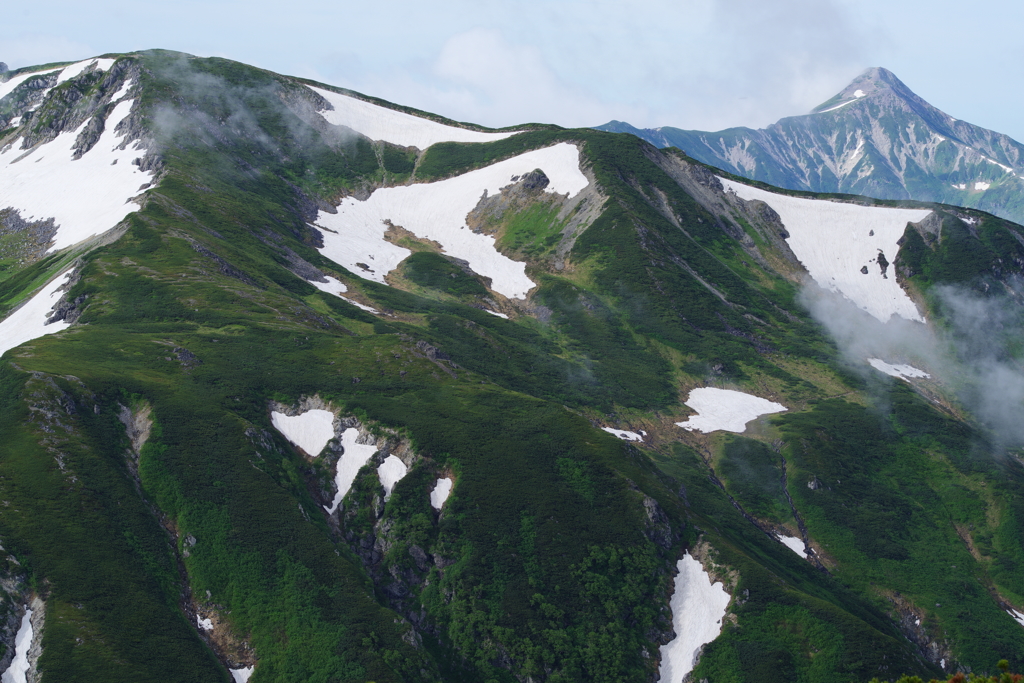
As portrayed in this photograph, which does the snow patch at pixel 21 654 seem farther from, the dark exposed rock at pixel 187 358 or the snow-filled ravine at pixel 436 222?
the snow-filled ravine at pixel 436 222

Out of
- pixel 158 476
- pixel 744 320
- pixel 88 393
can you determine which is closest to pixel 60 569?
pixel 158 476

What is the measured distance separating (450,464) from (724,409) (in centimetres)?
7043

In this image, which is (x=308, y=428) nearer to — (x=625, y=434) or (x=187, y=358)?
(x=187, y=358)

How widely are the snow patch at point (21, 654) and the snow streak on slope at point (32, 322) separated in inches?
2023

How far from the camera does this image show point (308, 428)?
8406 cm

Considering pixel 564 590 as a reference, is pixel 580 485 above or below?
above

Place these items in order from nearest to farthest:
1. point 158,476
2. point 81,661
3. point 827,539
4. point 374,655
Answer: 1. point 81,661
2. point 374,655
3. point 158,476
4. point 827,539

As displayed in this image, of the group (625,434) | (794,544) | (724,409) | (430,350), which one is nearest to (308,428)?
(430,350)

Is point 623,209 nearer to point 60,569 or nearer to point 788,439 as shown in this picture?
point 788,439

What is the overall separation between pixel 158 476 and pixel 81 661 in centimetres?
2119

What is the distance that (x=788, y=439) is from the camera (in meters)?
119

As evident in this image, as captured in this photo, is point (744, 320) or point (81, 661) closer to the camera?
point (81, 661)

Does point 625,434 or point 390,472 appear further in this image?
point 625,434

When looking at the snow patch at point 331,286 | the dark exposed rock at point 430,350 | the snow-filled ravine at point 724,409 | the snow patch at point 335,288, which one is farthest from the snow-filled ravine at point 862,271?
the snow patch at point 331,286
